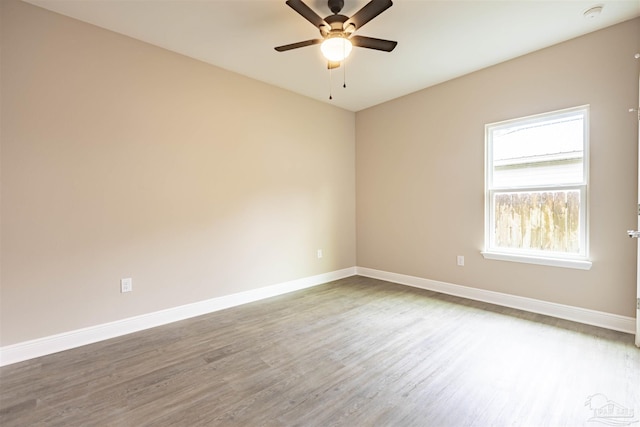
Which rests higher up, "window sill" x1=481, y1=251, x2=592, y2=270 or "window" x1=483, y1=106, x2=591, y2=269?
"window" x1=483, y1=106, x2=591, y2=269

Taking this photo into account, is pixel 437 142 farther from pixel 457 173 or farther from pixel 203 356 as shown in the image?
pixel 203 356

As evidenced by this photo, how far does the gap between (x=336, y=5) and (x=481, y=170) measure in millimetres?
2489

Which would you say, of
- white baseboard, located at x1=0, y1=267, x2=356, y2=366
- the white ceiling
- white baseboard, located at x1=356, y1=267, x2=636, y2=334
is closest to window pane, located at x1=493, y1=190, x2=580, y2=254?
white baseboard, located at x1=356, y1=267, x2=636, y2=334

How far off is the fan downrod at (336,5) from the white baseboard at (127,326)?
3.06 m

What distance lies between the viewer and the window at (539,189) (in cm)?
289

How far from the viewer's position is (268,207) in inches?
152

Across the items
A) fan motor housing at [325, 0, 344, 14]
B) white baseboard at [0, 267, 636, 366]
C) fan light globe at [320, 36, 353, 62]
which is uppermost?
fan motor housing at [325, 0, 344, 14]

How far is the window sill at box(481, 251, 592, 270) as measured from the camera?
111 inches

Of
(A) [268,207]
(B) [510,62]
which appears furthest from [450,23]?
(A) [268,207]

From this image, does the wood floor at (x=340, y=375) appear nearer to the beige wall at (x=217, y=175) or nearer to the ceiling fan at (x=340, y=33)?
the beige wall at (x=217, y=175)

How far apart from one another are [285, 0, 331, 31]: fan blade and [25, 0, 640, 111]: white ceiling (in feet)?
0.98

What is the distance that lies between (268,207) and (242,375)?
2183mm

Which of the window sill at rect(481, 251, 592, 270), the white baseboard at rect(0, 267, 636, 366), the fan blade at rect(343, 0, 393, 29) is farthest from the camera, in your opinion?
the window sill at rect(481, 251, 592, 270)

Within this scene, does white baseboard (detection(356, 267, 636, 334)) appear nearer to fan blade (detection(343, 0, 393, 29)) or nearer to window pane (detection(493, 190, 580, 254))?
window pane (detection(493, 190, 580, 254))
